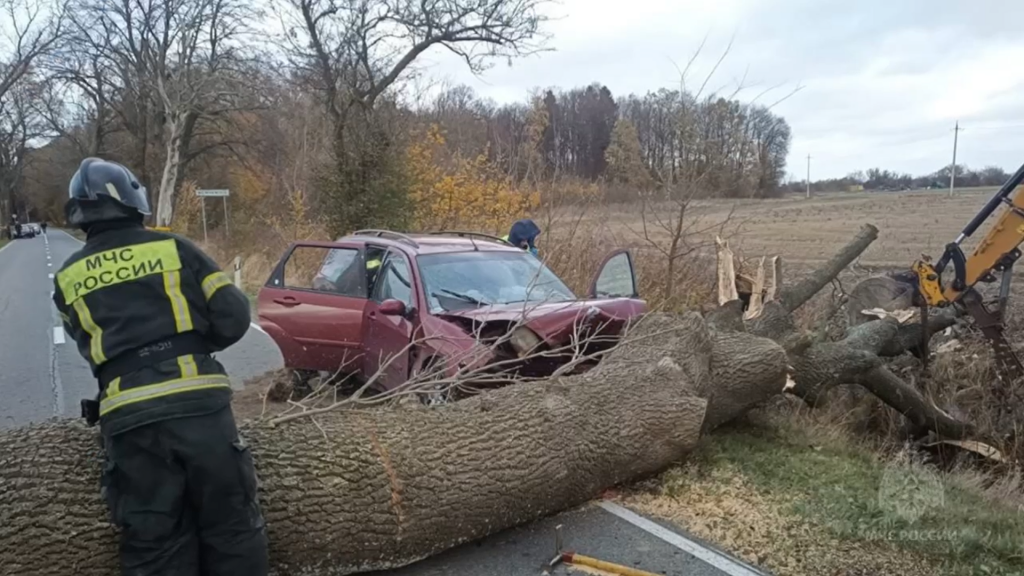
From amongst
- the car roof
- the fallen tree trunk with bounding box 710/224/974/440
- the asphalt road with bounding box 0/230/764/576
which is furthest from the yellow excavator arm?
the asphalt road with bounding box 0/230/764/576

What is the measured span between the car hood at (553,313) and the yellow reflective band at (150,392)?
2.66m

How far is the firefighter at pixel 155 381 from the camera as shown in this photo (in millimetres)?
2912

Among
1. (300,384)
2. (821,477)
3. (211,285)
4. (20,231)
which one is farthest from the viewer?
(20,231)

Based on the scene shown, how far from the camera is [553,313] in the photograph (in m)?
5.48

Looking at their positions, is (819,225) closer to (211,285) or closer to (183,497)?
(211,285)

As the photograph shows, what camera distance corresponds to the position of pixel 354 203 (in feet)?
55.0

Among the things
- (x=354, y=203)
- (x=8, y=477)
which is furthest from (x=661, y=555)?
(x=354, y=203)

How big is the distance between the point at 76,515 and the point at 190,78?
31.4 meters

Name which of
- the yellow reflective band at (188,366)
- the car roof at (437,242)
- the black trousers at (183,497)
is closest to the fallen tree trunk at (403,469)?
the black trousers at (183,497)

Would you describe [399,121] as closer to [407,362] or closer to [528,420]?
[407,362]

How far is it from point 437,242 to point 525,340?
1.83 m

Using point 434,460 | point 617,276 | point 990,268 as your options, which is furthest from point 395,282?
A: point 990,268

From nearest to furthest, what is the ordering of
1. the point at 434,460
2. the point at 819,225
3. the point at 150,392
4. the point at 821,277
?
the point at 150,392, the point at 434,460, the point at 821,277, the point at 819,225

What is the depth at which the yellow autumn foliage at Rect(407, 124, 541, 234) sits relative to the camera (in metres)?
15.6
